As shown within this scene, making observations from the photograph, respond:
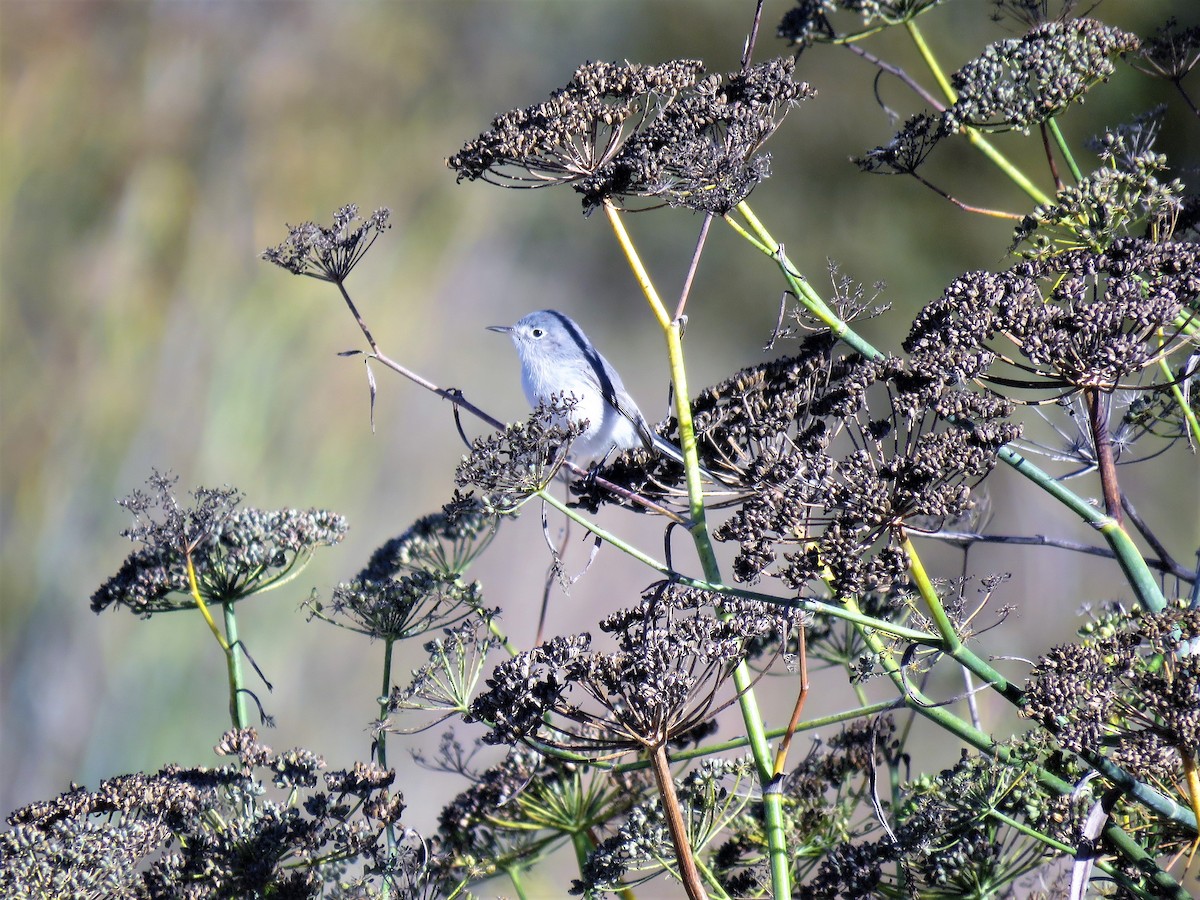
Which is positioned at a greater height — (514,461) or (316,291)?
(316,291)

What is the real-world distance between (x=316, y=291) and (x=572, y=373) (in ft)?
8.45

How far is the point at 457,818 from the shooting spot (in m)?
1.92

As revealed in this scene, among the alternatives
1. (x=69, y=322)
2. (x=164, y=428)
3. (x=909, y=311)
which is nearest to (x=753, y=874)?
(x=909, y=311)

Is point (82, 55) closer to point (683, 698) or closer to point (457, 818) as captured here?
point (457, 818)

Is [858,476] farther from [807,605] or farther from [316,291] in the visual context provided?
[316,291]

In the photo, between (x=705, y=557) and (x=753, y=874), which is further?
(x=753, y=874)

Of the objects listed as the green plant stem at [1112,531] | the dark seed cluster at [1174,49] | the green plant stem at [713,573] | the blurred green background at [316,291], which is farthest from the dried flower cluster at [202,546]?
the blurred green background at [316,291]

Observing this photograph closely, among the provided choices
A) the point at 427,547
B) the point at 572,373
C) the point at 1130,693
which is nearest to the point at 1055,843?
the point at 1130,693

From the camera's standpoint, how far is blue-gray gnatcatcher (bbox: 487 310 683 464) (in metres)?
2.95

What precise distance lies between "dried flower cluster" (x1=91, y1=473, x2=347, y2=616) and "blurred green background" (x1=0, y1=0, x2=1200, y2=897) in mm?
2703

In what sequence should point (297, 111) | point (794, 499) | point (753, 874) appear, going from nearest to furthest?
point (794, 499) → point (753, 874) → point (297, 111)

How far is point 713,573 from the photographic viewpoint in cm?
146

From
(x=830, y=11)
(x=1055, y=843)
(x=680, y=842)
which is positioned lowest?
(x=1055, y=843)

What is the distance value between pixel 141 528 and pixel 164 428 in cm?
314
